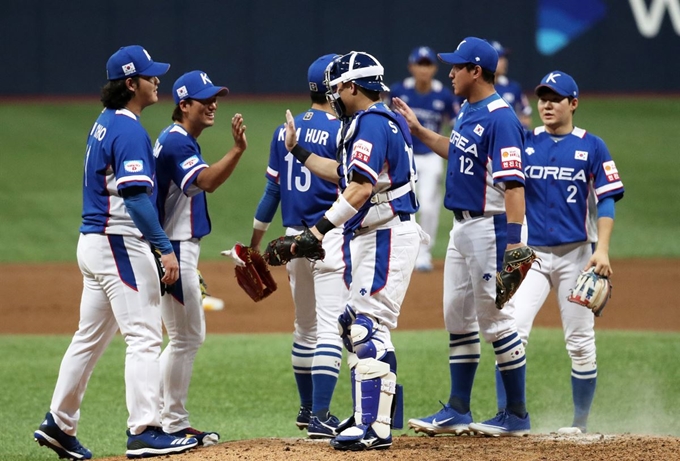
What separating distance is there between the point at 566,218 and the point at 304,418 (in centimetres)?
222

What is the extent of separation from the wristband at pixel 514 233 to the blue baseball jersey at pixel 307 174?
1292mm

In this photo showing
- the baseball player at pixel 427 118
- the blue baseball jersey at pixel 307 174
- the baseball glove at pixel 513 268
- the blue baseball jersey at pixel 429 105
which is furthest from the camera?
the blue baseball jersey at pixel 429 105

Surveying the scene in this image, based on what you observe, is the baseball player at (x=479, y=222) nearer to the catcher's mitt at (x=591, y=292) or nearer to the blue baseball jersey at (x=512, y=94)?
the catcher's mitt at (x=591, y=292)

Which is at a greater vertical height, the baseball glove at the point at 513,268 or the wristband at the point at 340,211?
the wristband at the point at 340,211

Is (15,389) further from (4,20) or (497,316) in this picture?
(4,20)

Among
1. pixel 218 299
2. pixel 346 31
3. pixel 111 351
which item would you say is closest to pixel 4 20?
pixel 346 31

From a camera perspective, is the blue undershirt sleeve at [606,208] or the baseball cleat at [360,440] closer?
the baseball cleat at [360,440]

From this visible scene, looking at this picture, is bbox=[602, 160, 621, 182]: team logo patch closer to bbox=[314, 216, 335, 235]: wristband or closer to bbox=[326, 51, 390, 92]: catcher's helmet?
bbox=[326, 51, 390, 92]: catcher's helmet

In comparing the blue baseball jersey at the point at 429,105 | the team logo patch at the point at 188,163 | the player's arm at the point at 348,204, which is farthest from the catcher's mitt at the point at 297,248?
the blue baseball jersey at the point at 429,105

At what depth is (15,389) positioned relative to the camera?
831cm

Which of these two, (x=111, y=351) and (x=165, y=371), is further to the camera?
(x=111, y=351)

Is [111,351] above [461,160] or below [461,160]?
below

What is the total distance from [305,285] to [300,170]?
78 centimetres

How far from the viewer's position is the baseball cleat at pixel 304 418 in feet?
22.2
